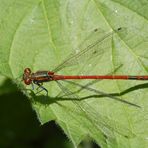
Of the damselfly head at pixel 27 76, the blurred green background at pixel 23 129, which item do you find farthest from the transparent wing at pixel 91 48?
the blurred green background at pixel 23 129

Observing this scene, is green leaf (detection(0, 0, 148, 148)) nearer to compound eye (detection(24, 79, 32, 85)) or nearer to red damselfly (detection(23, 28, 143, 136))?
red damselfly (detection(23, 28, 143, 136))

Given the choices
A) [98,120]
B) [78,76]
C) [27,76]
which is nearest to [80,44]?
[78,76]

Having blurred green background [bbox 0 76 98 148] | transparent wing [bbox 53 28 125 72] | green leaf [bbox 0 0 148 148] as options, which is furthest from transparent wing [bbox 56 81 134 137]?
blurred green background [bbox 0 76 98 148]

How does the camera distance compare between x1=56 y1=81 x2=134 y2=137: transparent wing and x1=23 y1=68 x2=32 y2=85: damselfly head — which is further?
x1=23 y1=68 x2=32 y2=85: damselfly head

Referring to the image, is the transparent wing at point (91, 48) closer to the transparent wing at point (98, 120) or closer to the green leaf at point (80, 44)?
the green leaf at point (80, 44)

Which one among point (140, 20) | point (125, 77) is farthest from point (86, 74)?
point (140, 20)

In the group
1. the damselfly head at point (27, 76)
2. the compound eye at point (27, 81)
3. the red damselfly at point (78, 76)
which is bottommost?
the red damselfly at point (78, 76)

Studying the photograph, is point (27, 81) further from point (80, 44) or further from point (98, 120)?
point (98, 120)
